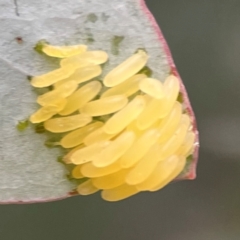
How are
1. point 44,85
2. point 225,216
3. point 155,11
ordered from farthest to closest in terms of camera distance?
1. point 225,216
2. point 155,11
3. point 44,85

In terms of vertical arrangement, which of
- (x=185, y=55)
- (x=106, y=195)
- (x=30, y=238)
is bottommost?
(x=30, y=238)

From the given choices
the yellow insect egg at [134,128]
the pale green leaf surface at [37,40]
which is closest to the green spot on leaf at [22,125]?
the pale green leaf surface at [37,40]

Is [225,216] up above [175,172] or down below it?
Answer: below

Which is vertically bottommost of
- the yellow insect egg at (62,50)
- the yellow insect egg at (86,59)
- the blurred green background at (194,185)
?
the blurred green background at (194,185)

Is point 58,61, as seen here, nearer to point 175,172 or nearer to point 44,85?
point 44,85

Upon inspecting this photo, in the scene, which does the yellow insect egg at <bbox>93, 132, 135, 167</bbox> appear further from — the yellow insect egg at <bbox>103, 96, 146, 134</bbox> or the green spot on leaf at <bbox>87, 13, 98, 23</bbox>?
the green spot on leaf at <bbox>87, 13, 98, 23</bbox>

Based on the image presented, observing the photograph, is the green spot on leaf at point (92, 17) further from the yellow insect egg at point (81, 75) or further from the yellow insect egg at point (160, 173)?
the yellow insect egg at point (160, 173)

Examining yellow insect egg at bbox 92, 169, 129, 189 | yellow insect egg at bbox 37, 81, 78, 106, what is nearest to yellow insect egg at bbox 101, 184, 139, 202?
yellow insect egg at bbox 92, 169, 129, 189

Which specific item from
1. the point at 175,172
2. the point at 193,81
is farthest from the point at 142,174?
the point at 193,81
